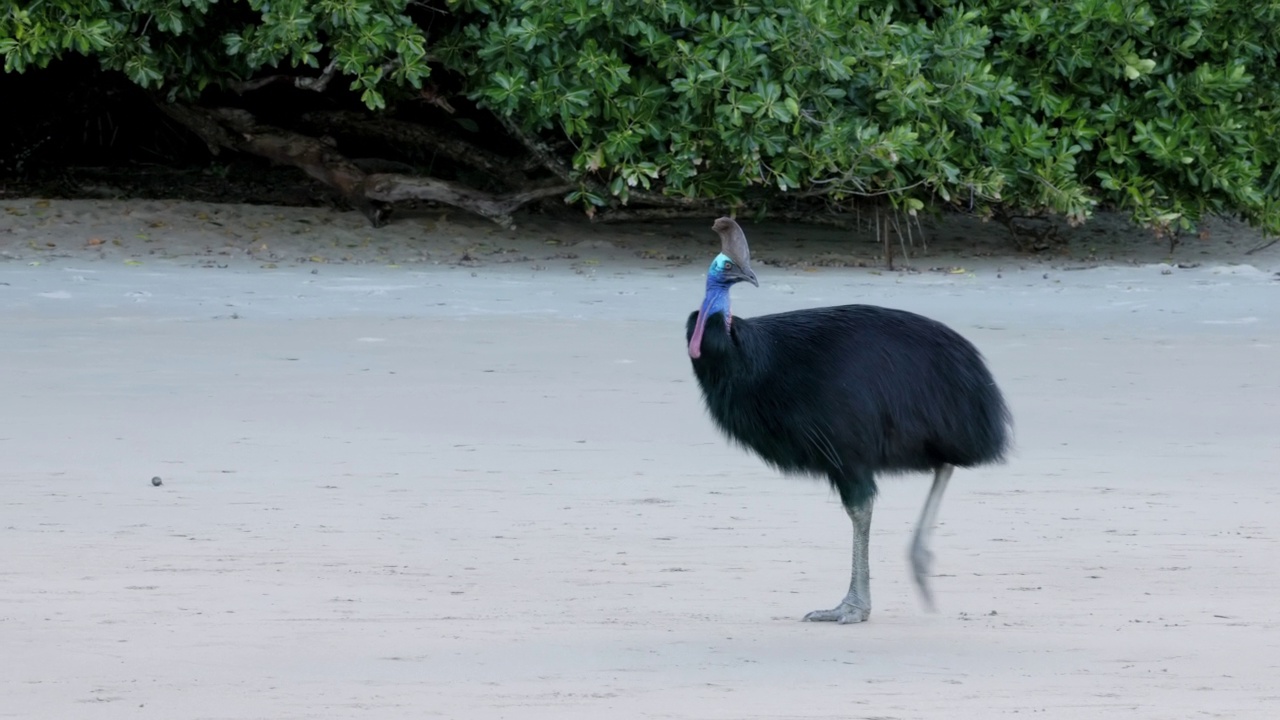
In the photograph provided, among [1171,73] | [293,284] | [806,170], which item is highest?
[1171,73]

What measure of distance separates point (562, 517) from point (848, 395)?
1418mm

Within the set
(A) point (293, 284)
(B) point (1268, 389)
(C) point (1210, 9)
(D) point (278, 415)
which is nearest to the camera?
(D) point (278, 415)

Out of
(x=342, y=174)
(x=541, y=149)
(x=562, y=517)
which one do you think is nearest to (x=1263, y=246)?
(x=541, y=149)

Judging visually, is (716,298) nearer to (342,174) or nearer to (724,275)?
(724,275)

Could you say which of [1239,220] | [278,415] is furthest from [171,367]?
[1239,220]

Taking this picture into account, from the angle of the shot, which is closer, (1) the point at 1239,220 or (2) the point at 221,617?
(2) the point at 221,617

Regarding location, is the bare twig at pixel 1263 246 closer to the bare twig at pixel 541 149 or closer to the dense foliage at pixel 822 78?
the dense foliage at pixel 822 78

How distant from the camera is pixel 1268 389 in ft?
25.9

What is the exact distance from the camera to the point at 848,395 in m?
4.57

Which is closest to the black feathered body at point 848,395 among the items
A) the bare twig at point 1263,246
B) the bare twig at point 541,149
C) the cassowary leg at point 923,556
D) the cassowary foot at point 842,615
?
the cassowary leg at point 923,556

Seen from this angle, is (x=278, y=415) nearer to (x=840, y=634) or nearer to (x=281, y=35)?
(x=840, y=634)

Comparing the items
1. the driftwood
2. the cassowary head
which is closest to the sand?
the cassowary head

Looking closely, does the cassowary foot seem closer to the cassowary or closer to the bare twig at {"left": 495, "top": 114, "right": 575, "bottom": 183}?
the cassowary

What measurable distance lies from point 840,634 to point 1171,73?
8.85 meters
